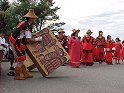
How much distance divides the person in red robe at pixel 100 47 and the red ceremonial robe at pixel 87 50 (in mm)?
1050

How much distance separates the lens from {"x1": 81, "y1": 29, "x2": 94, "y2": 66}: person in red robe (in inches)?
726

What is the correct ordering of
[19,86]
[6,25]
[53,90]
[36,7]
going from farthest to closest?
1. [36,7]
2. [6,25]
3. [19,86]
4. [53,90]

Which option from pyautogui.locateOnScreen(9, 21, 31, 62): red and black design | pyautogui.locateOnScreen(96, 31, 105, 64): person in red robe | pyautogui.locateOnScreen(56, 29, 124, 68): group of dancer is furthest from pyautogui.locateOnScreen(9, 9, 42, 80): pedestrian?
pyautogui.locateOnScreen(96, 31, 105, 64): person in red robe

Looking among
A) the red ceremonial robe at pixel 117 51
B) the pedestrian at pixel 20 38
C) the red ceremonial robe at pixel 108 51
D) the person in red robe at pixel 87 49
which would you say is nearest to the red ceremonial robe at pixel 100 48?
the red ceremonial robe at pixel 108 51

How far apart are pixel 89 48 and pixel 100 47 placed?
1627 mm

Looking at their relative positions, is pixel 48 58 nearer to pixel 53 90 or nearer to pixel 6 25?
pixel 53 90

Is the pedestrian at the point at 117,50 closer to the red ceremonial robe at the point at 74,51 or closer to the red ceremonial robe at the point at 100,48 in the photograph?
the red ceremonial robe at the point at 100,48

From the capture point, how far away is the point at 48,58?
39.0 feet

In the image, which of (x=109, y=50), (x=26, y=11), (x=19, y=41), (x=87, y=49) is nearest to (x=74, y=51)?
(x=87, y=49)

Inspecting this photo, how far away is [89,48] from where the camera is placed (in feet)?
60.9

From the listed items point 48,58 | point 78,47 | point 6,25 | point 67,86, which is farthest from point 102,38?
point 6,25

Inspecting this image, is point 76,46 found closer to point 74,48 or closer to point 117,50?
point 74,48

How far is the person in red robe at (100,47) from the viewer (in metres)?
19.5

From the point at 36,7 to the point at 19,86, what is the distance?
1324 inches
